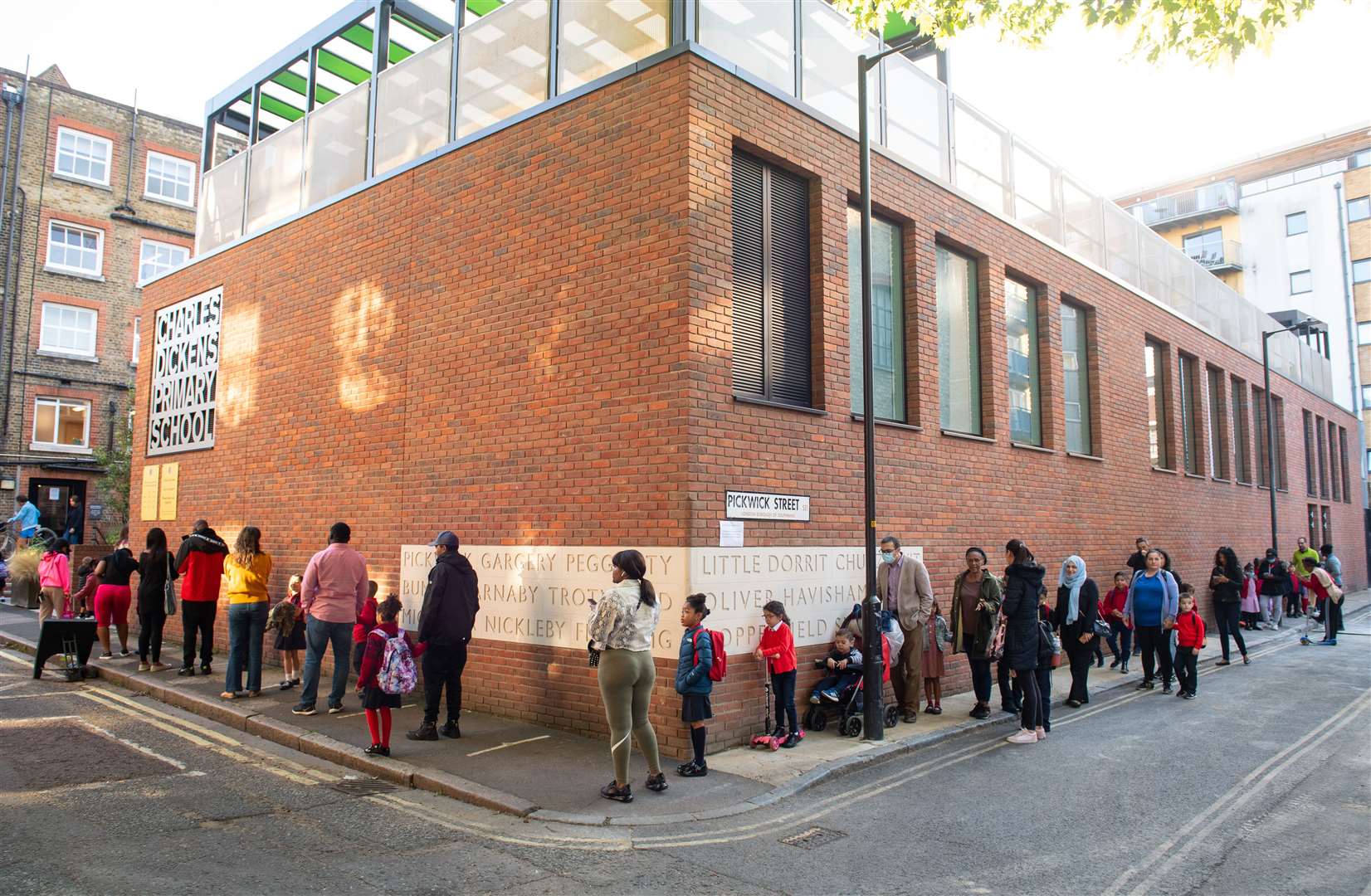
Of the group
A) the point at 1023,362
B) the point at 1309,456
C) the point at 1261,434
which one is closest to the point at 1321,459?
the point at 1309,456

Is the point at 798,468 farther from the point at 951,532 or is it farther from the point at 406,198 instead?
the point at 406,198

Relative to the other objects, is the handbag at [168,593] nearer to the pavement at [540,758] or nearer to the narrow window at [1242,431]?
the pavement at [540,758]

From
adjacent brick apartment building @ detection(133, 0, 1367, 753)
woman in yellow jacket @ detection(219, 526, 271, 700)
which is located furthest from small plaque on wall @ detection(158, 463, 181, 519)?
woman in yellow jacket @ detection(219, 526, 271, 700)

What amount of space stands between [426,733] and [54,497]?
2622 cm

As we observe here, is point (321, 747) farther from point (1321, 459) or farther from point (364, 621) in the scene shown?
point (1321, 459)

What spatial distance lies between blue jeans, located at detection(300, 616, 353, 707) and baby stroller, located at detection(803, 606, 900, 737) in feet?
15.4

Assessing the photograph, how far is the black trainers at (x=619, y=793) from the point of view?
20.4 ft

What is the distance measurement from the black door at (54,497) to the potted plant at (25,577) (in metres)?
8.86

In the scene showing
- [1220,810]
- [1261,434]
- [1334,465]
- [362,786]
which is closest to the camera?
[1220,810]

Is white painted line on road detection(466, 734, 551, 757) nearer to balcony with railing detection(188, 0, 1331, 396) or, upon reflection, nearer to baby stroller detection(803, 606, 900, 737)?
baby stroller detection(803, 606, 900, 737)

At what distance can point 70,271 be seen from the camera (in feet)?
92.1

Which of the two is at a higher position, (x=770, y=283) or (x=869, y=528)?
(x=770, y=283)

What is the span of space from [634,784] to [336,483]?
21.5ft

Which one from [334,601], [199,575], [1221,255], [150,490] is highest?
[1221,255]
